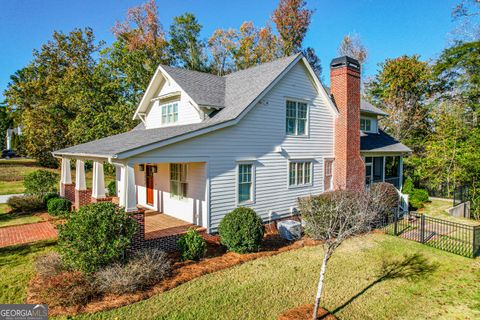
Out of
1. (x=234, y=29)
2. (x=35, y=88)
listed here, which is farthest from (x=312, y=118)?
(x=35, y=88)

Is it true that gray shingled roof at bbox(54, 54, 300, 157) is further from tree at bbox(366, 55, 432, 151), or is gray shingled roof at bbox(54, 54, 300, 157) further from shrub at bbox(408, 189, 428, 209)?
tree at bbox(366, 55, 432, 151)

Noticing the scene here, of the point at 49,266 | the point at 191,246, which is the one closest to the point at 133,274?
the point at 191,246

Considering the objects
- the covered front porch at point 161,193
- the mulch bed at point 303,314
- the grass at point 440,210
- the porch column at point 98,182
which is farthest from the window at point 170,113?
the grass at point 440,210

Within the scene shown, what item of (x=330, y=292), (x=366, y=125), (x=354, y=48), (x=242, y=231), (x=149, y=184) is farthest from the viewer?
(x=354, y=48)

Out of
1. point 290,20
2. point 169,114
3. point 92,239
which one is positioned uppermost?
point 290,20

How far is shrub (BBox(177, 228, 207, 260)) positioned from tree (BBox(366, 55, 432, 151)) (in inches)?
1000

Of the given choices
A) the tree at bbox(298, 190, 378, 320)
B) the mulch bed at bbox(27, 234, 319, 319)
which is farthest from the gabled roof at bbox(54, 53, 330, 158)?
the tree at bbox(298, 190, 378, 320)

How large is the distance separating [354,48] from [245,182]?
1280 inches

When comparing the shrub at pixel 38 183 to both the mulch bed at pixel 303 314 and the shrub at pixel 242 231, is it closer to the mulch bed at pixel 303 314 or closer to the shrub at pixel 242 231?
the shrub at pixel 242 231

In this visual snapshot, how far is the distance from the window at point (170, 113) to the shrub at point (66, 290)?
8.51 m

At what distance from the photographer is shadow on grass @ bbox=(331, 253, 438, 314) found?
27.1 feet

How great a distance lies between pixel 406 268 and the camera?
896 cm

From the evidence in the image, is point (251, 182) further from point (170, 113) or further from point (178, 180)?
point (170, 113)

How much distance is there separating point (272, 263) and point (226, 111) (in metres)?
6.24
